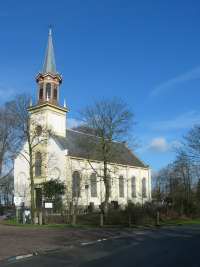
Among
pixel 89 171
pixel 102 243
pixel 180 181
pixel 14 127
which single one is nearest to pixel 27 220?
pixel 14 127

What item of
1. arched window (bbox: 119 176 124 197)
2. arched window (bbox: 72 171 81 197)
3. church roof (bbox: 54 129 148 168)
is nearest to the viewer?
church roof (bbox: 54 129 148 168)

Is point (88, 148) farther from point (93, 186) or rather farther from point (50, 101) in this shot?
point (50, 101)

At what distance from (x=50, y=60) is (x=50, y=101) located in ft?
24.6

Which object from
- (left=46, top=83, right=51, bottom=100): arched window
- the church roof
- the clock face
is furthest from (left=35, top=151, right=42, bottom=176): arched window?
(left=46, top=83, right=51, bottom=100): arched window

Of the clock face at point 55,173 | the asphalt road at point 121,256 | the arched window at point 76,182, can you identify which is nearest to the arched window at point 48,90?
the clock face at point 55,173

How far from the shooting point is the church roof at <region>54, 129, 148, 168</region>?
48.8 m

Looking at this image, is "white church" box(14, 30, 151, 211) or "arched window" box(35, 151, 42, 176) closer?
"white church" box(14, 30, 151, 211)

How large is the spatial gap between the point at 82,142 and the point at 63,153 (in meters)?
5.41

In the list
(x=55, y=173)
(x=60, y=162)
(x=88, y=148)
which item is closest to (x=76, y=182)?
(x=55, y=173)

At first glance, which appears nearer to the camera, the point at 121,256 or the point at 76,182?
the point at 121,256

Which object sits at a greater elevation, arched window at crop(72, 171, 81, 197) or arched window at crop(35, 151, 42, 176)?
arched window at crop(35, 151, 42, 176)

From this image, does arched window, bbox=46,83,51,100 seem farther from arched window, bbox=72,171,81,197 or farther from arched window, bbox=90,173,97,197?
arched window, bbox=90,173,97,197

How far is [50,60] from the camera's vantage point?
2458 inches

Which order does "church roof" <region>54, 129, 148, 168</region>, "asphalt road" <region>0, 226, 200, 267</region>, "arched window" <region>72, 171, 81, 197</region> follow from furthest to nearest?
"arched window" <region>72, 171, 81, 197</region>
"church roof" <region>54, 129, 148, 168</region>
"asphalt road" <region>0, 226, 200, 267</region>
